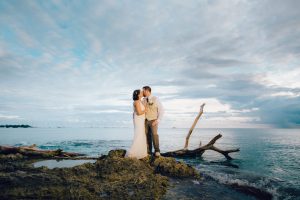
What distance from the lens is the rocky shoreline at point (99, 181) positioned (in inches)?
215

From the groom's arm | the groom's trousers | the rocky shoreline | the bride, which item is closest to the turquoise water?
the rocky shoreline

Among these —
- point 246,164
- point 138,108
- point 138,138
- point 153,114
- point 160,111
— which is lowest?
point 246,164

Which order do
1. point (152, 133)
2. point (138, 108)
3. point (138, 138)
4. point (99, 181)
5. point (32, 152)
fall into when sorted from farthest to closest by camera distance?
point (32, 152)
point (152, 133)
point (138, 138)
point (138, 108)
point (99, 181)

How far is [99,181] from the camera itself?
23.4 feet

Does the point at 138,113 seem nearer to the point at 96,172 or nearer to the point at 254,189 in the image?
the point at 96,172

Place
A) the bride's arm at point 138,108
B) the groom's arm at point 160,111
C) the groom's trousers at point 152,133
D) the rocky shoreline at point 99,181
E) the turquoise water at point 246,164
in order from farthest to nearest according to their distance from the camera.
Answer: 1. the groom's trousers at point 152,133
2. the groom's arm at point 160,111
3. the bride's arm at point 138,108
4. the turquoise water at point 246,164
5. the rocky shoreline at point 99,181

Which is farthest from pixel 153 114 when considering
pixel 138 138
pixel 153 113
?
pixel 138 138

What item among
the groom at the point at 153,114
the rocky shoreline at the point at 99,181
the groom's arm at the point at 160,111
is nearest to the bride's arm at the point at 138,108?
the groom at the point at 153,114

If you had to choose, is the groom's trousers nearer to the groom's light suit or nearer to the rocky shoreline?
the groom's light suit

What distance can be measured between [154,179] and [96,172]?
2237 mm

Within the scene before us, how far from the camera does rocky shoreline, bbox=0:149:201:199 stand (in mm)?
5457

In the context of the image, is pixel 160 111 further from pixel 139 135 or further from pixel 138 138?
pixel 138 138

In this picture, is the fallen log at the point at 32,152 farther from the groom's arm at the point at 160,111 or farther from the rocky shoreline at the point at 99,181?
the groom's arm at the point at 160,111

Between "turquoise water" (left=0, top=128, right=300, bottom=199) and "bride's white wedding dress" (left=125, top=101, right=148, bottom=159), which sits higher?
"bride's white wedding dress" (left=125, top=101, right=148, bottom=159)
